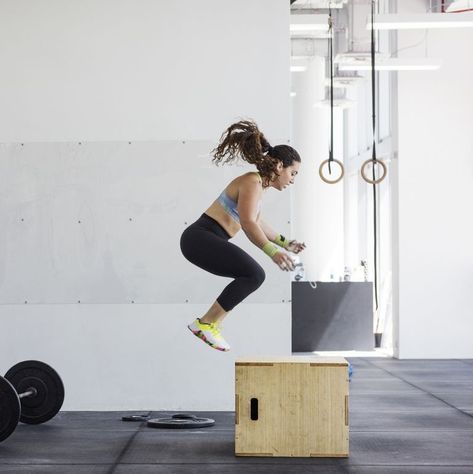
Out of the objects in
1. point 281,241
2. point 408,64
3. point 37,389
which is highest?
point 408,64

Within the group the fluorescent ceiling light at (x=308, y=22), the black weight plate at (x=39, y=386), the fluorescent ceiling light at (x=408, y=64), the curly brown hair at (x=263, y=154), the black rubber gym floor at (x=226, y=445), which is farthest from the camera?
the fluorescent ceiling light at (x=408, y=64)

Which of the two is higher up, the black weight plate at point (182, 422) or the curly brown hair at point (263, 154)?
the curly brown hair at point (263, 154)

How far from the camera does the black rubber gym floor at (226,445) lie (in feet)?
13.2

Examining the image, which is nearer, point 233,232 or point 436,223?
point 233,232

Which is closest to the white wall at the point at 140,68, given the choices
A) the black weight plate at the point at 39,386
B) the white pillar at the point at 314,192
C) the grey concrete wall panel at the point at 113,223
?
the grey concrete wall panel at the point at 113,223

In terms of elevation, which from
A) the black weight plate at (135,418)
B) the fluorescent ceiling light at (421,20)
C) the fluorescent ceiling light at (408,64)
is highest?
the fluorescent ceiling light at (421,20)

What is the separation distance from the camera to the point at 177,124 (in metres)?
6.09

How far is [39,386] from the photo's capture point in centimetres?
529

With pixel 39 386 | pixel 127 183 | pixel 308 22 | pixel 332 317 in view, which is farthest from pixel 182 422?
pixel 332 317

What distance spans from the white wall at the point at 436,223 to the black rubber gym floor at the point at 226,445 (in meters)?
3.29

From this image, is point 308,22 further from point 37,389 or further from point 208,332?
point 208,332

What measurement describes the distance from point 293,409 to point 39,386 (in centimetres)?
174

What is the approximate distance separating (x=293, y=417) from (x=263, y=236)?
0.87 metres

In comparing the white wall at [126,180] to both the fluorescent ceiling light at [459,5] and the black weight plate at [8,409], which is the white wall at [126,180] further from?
the fluorescent ceiling light at [459,5]
